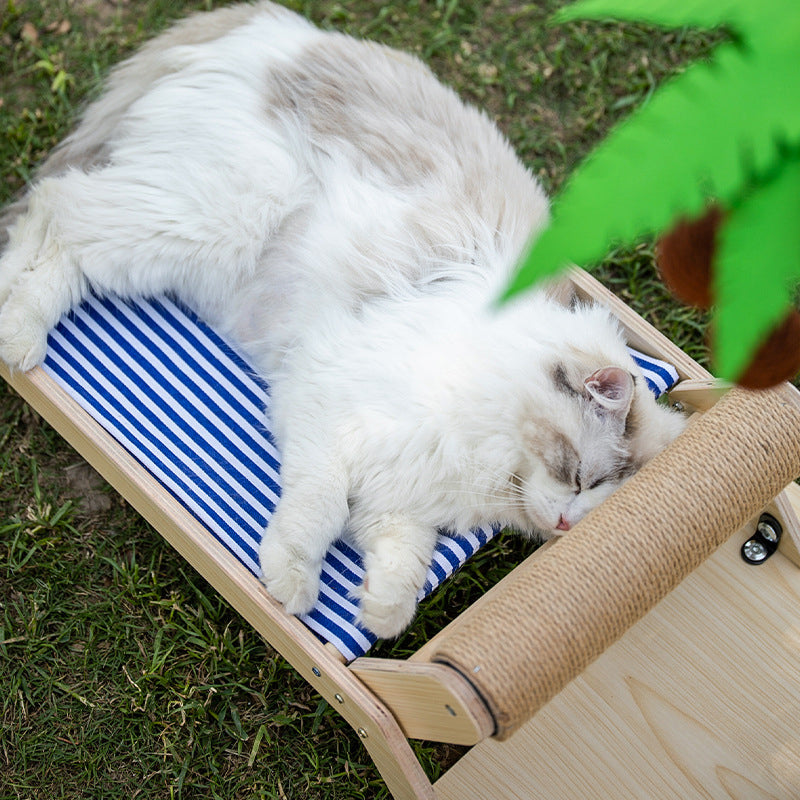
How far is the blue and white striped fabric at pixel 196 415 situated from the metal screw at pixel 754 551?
470 millimetres

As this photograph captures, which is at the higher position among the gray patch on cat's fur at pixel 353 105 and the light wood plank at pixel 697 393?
the gray patch on cat's fur at pixel 353 105

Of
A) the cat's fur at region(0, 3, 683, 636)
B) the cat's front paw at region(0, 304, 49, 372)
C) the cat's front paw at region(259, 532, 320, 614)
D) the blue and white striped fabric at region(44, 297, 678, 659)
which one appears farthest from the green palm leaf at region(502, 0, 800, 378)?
the cat's front paw at region(0, 304, 49, 372)

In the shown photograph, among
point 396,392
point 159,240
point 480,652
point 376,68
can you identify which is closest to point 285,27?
point 376,68

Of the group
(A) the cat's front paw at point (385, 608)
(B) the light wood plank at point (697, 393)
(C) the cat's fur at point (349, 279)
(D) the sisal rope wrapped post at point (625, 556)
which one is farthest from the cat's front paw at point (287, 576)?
(B) the light wood plank at point (697, 393)

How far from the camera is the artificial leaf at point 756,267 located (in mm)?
707

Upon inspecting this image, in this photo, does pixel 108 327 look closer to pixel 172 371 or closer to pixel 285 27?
pixel 172 371

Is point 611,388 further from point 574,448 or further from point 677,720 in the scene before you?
point 677,720

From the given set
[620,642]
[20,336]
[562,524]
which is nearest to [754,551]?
[620,642]

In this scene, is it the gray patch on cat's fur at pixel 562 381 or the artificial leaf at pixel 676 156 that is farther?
the gray patch on cat's fur at pixel 562 381

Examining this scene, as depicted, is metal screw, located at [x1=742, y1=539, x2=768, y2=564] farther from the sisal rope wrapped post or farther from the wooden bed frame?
the sisal rope wrapped post

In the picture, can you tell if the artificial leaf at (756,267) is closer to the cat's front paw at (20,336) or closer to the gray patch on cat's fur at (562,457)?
the gray patch on cat's fur at (562,457)

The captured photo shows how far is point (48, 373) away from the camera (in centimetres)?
220

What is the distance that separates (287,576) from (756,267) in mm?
1374

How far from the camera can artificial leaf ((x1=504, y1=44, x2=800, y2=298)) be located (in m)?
0.69
